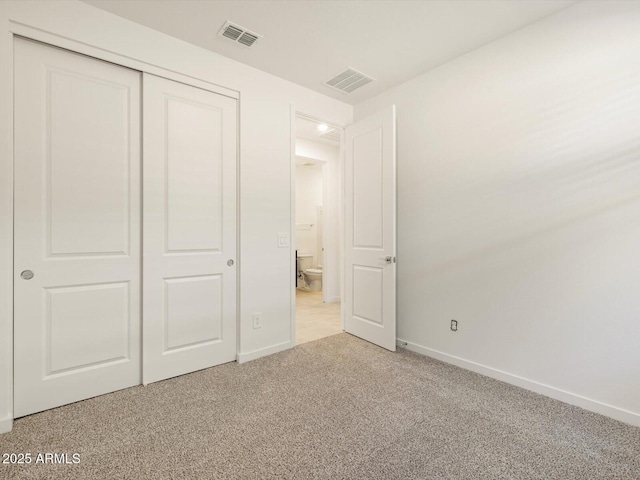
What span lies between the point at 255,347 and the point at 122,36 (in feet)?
8.63

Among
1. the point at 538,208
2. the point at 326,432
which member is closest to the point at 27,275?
the point at 326,432

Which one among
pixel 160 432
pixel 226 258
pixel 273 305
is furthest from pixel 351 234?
pixel 160 432

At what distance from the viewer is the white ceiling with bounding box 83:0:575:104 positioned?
2.02 metres

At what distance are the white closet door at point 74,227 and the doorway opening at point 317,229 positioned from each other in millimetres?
1638

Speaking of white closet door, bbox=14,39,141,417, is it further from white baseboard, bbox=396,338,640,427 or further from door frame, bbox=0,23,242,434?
white baseboard, bbox=396,338,640,427

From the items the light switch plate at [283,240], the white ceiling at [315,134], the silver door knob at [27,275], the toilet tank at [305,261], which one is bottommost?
the toilet tank at [305,261]

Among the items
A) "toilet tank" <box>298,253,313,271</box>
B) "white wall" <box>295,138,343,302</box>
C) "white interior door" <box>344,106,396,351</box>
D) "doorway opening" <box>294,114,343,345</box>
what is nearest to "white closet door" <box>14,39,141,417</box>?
"doorway opening" <box>294,114,343,345</box>

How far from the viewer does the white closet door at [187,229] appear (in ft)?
7.53

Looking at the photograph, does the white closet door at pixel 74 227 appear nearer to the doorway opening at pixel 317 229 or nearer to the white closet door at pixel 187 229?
the white closet door at pixel 187 229

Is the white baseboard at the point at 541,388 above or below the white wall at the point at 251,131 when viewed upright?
below

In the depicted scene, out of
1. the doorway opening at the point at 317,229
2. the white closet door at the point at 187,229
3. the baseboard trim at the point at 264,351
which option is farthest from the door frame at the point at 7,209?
the doorway opening at the point at 317,229

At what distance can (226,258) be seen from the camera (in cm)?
265

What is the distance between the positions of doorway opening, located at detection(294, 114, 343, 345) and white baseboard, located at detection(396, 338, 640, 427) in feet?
4.00

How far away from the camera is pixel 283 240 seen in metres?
2.97
